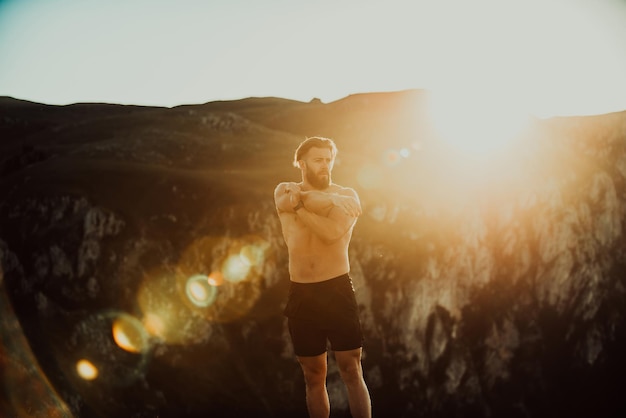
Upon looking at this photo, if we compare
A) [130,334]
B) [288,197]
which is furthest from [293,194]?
[130,334]

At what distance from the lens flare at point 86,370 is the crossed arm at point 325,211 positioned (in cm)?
2242

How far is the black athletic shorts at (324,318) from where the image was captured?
17.5ft

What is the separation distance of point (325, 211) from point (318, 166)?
67 cm

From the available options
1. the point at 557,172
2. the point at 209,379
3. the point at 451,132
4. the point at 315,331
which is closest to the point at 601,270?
the point at 557,172

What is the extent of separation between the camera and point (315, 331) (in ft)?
17.8

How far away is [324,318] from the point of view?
17.7ft

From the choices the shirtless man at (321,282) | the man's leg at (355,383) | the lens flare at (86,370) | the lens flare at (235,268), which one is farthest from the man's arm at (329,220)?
the lens flare at (86,370)

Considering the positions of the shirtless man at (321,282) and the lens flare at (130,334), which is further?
the lens flare at (130,334)

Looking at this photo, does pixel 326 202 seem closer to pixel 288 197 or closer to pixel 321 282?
pixel 288 197

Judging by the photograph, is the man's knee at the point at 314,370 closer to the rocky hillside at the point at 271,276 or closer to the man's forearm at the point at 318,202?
the man's forearm at the point at 318,202

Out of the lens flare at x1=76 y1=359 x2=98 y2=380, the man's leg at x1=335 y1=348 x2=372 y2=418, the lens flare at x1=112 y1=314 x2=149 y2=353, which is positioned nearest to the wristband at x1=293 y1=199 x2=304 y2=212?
the man's leg at x1=335 y1=348 x2=372 y2=418

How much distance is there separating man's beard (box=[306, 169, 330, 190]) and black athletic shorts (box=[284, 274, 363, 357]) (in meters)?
1.29

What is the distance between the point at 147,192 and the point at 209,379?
12807 mm

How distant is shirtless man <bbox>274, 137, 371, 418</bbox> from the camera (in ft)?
17.4
